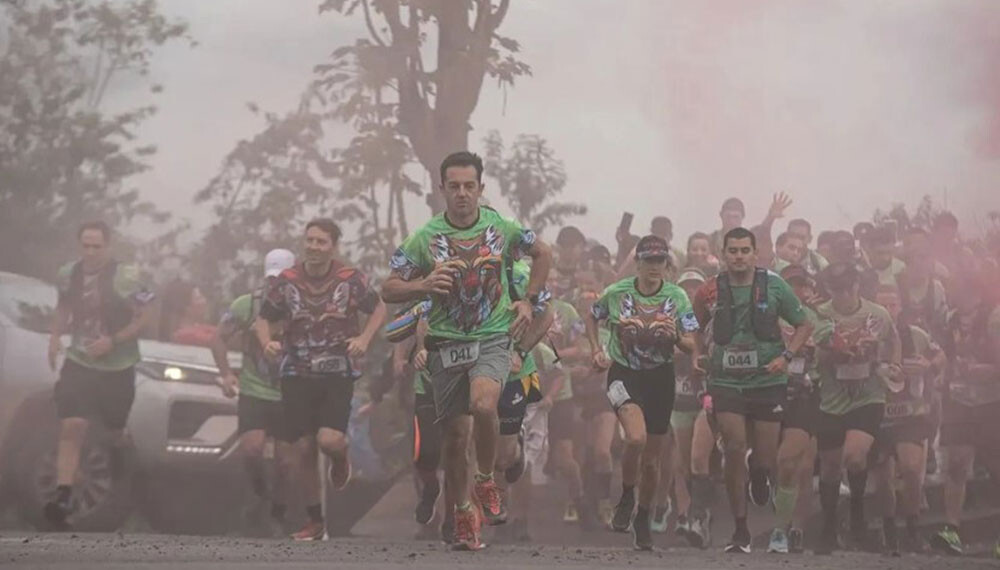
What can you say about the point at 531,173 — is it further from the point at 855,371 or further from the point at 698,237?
the point at 855,371

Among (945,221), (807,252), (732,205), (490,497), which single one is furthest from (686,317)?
(945,221)

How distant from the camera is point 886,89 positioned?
14.0 meters

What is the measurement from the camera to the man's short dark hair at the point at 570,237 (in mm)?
13203

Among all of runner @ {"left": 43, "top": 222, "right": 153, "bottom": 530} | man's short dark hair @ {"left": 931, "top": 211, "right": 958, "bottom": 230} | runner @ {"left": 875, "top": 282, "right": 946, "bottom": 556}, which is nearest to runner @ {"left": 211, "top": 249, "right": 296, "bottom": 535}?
runner @ {"left": 43, "top": 222, "right": 153, "bottom": 530}

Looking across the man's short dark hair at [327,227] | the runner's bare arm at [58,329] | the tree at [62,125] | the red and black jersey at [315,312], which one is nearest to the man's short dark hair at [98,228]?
the runner's bare arm at [58,329]

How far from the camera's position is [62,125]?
13.7 m

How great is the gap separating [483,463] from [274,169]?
5.95 m

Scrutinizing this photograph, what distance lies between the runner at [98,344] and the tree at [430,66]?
2.71 meters

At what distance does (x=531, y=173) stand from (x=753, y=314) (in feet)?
12.8

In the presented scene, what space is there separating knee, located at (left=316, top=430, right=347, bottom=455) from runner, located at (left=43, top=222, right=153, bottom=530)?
169 centimetres

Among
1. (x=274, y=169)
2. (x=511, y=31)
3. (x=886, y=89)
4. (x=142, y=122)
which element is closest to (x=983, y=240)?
(x=886, y=89)

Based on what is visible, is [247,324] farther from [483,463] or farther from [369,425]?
[483,463]

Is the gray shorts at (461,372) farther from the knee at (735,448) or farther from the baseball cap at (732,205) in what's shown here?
the baseball cap at (732,205)

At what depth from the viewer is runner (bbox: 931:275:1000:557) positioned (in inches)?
459
